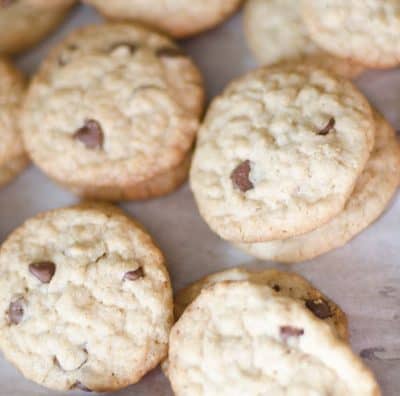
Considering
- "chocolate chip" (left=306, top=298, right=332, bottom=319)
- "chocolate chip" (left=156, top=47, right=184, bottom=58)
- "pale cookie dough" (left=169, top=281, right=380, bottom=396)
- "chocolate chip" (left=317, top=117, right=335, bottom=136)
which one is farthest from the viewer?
"chocolate chip" (left=156, top=47, right=184, bottom=58)

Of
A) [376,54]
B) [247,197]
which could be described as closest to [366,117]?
[376,54]

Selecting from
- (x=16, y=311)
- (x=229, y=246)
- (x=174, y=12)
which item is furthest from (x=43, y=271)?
(x=174, y=12)

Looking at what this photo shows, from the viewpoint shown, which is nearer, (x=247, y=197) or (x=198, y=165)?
(x=247, y=197)

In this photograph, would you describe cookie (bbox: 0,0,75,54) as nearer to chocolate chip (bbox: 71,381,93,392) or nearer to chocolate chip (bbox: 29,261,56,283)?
chocolate chip (bbox: 29,261,56,283)

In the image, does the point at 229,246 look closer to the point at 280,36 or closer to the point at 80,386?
the point at 80,386

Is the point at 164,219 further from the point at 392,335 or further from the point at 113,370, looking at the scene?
the point at 392,335

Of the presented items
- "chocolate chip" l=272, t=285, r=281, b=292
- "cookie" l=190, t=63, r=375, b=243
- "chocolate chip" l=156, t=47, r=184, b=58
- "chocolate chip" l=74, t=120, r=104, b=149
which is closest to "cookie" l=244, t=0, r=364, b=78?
"cookie" l=190, t=63, r=375, b=243
